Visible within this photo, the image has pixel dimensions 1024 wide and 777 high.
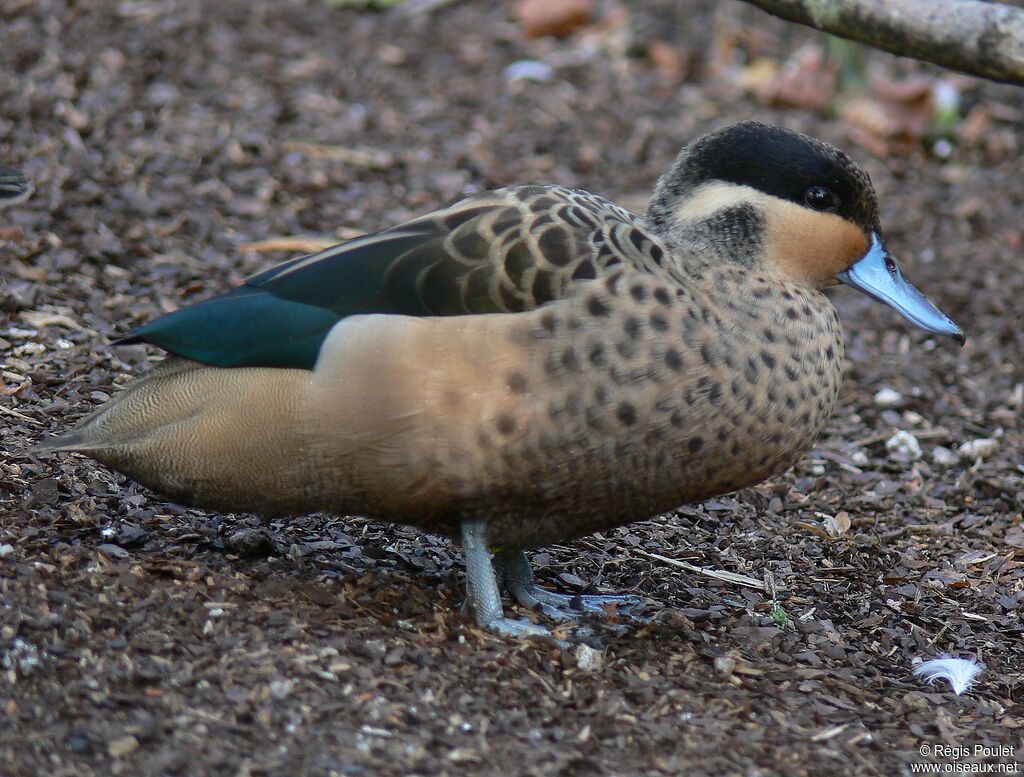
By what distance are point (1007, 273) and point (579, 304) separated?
4.36 metres

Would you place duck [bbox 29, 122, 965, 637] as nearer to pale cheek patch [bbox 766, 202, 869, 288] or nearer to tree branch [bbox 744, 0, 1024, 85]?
pale cheek patch [bbox 766, 202, 869, 288]

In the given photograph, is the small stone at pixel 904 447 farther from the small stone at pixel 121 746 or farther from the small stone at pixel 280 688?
the small stone at pixel 121 746

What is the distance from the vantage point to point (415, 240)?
3580 mm

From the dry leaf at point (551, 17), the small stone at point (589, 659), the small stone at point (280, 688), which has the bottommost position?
the small stone at point (589, 659)

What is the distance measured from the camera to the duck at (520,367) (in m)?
3.37

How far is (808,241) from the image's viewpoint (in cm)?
376

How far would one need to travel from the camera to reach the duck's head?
12.2 feet

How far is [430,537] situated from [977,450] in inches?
95.1

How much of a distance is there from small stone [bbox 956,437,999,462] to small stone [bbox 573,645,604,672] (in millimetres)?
2512

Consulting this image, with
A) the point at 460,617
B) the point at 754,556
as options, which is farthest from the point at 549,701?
the point at 754,556

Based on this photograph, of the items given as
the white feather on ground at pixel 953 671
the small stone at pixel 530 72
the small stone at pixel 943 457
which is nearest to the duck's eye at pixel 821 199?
the white feather on ground at pixel 953 671

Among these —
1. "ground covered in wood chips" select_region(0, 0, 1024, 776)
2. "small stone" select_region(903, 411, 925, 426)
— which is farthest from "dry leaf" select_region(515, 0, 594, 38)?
"small stone" select_region(903, 411, 925, 426)

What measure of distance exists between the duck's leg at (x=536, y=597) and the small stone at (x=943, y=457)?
77.5 inches

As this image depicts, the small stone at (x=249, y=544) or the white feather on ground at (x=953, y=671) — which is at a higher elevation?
the small stone at (x=249, y=544)
